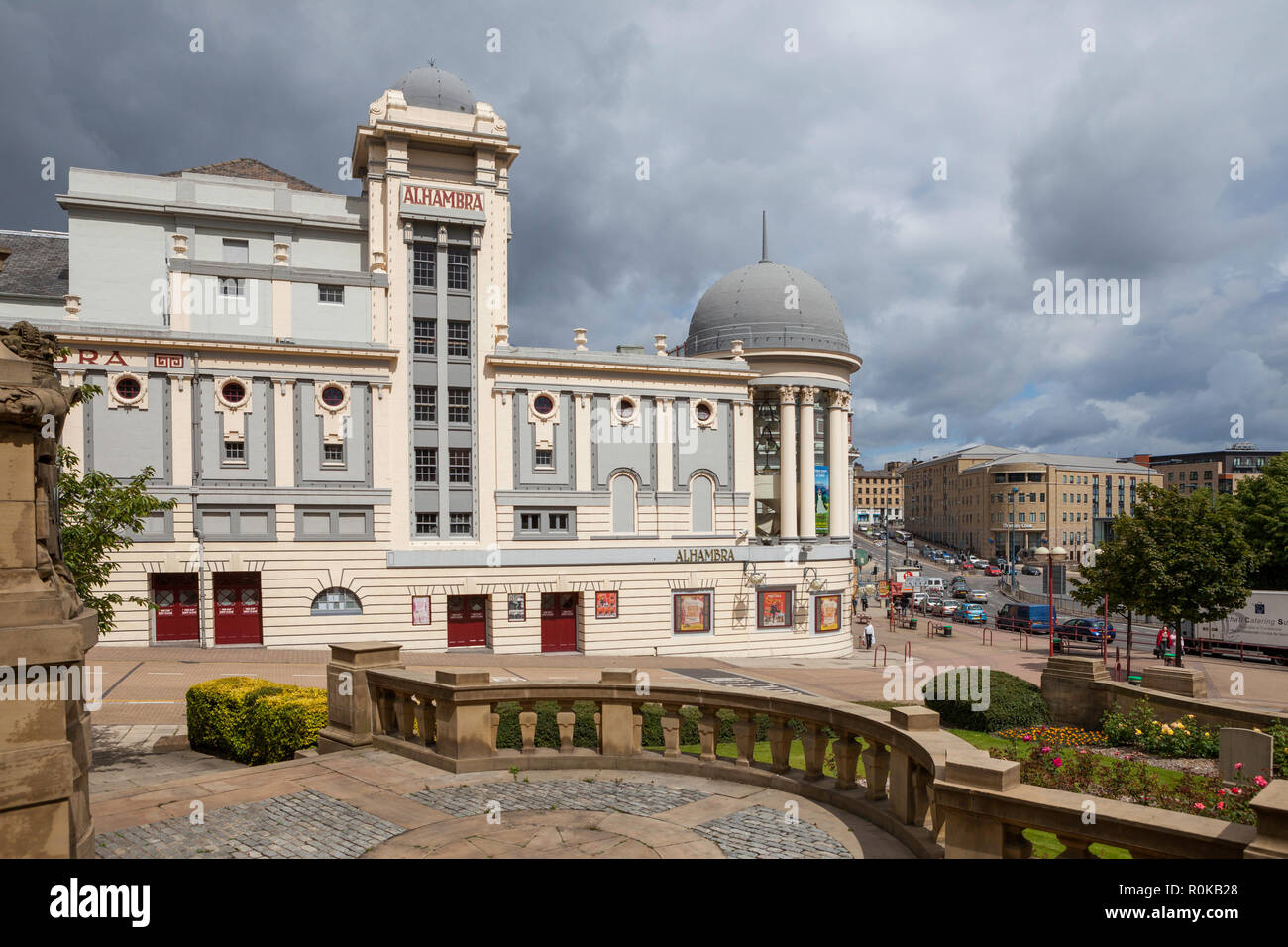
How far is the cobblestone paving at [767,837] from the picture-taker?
8.27 metres

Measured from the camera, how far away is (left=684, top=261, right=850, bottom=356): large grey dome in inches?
1898

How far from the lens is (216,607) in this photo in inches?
1389

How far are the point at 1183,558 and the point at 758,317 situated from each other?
24.6 meters

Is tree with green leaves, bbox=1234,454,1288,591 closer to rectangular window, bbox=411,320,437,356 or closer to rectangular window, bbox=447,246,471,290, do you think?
rectangular window, bbox=447,246,471,290

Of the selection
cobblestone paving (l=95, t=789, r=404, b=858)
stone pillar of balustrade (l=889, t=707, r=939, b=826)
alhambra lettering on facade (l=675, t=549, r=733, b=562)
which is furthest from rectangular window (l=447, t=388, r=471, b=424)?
stone pillar of balustrade (l=889, t=707, r=939, b=826)

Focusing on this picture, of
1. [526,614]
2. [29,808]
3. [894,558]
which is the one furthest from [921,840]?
[894,558]

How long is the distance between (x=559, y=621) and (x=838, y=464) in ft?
64.5

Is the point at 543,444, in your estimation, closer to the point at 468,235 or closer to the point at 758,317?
the point at 468,235

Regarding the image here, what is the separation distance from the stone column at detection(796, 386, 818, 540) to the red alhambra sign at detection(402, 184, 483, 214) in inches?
812

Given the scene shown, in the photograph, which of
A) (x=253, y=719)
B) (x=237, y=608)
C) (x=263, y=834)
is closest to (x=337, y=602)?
(x=237, y=608)

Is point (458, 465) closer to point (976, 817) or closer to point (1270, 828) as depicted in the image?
point (976, 817)

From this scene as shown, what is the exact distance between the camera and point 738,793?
404 inches

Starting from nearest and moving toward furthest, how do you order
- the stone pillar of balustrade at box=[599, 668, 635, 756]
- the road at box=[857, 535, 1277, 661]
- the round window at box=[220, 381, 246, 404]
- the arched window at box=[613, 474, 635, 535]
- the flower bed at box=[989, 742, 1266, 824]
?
the flower bed at box=[989, 742, 1266, 824] < the stone pillar of balustrade at box=[599, 668, 635, 756] < the round window at box=[220, 381, 246, 404] < the arched window at box=[613, 474, 635, 535] < the road at box=[857, 535, 1277, 661]
